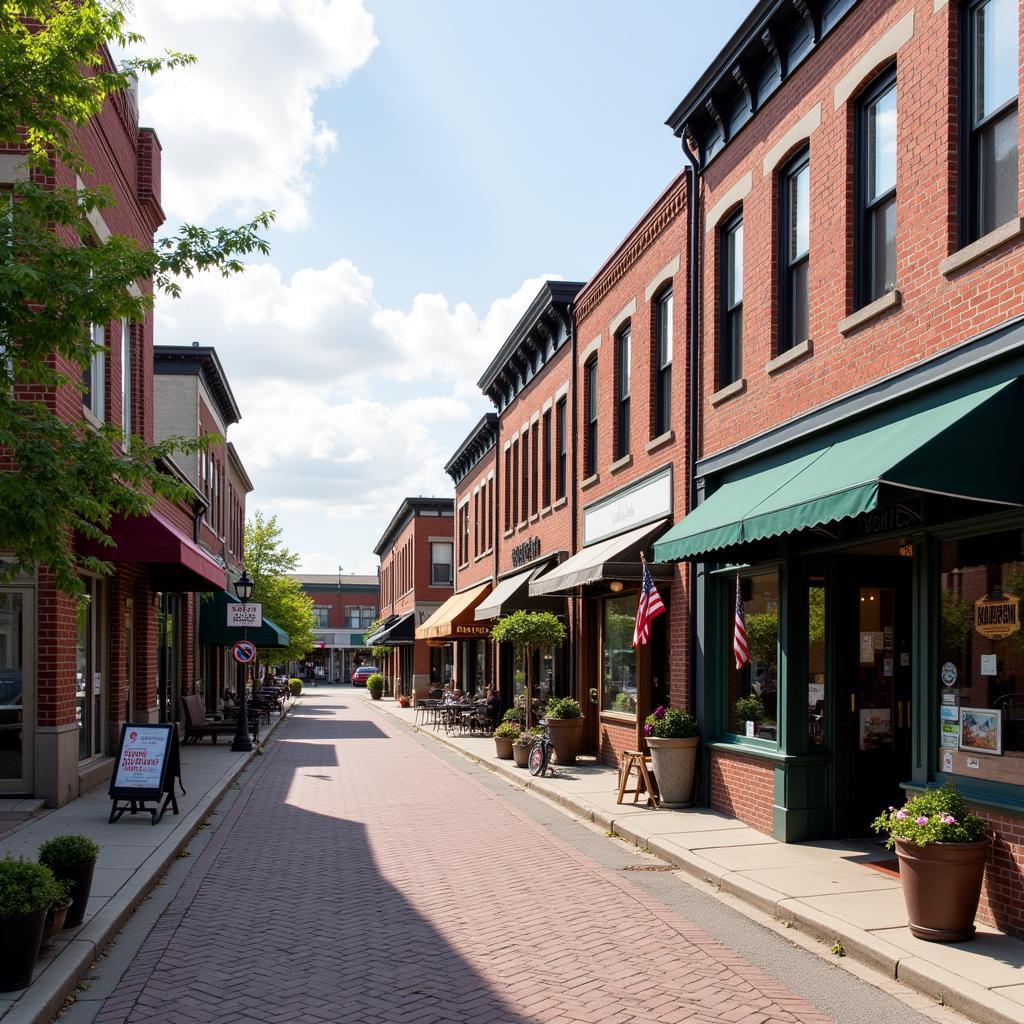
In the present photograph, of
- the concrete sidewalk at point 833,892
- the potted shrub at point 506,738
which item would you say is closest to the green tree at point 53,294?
the concrete sidewalk at point 833,892

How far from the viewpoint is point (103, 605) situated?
56.7 feet

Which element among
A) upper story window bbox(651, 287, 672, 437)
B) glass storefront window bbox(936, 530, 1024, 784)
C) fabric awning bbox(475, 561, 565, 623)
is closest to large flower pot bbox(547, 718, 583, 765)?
fabric awning bbox(475, 561, 565, 623)

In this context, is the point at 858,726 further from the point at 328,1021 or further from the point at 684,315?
the point at 328,1021

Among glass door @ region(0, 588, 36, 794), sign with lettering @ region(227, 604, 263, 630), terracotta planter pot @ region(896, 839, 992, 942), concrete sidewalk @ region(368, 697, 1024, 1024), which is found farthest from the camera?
sign with lettering @ region(227, 604, 263, 630)

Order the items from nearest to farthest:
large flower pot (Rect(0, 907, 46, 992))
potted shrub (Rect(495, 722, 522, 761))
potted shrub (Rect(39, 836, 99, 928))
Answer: large flower pot (Rect(0, 907, 46, 992)) → potted shrub (Rect(39, 836, 99, 928)) → potted shrub (Rect(495, 722, 522, 761))

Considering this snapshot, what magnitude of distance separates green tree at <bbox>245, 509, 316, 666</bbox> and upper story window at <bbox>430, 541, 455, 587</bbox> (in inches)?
243

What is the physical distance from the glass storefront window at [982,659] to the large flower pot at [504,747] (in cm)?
1384

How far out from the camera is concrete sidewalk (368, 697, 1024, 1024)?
6.93 meters

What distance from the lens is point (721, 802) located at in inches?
555

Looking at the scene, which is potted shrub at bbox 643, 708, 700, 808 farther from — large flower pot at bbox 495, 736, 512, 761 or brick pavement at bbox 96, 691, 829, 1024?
large flower pot at bbox 495, 736, 512, 761

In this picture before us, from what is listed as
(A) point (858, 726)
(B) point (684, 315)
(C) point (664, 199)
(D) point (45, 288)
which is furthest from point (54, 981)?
(C) point (664, 199)

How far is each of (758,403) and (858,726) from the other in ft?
12.5

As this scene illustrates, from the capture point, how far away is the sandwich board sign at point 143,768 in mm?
13133

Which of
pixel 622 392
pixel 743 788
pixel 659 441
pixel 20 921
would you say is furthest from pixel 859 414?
pixel 622 392
